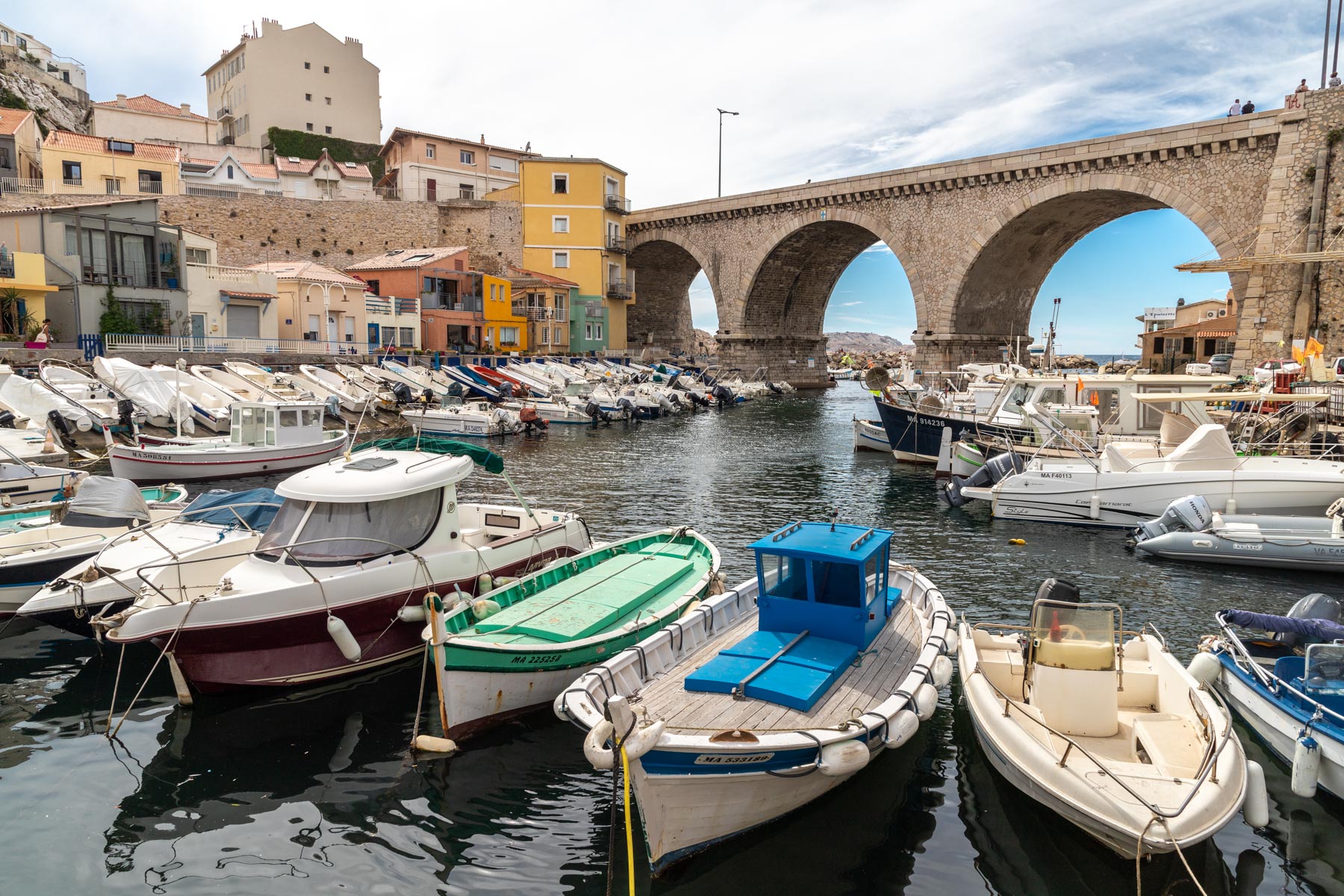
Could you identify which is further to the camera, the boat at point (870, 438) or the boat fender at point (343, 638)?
the boat at point (870, 438)

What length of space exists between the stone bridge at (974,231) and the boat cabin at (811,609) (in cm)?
2356

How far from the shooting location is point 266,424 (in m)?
18.7

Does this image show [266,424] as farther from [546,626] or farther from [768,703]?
[768,703]

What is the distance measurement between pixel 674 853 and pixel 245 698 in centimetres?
457

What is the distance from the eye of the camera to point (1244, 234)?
27234 mm

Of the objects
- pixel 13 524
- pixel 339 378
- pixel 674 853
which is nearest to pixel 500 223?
pixel 339 378

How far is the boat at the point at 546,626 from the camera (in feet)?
22.0

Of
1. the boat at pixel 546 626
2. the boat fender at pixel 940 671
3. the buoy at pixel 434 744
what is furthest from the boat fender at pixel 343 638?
the boat fender at pixel 940 671

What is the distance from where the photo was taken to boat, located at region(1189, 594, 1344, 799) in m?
5.64

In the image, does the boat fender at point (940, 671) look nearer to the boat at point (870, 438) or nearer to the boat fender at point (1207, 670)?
the boat fender at point (1207, 670)

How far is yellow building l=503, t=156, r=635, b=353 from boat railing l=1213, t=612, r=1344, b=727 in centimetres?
4321

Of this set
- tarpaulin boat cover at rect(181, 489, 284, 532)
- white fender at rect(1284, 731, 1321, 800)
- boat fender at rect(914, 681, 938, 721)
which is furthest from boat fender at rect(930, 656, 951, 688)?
tarpaulin boat cover at rect(181, 489, 284, 532)

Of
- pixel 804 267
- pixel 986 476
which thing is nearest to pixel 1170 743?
pixel 986 476

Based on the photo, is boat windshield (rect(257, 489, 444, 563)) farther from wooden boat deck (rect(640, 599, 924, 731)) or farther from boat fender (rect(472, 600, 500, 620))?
wooden boat deck (rect(640, 599, 924, 731))
